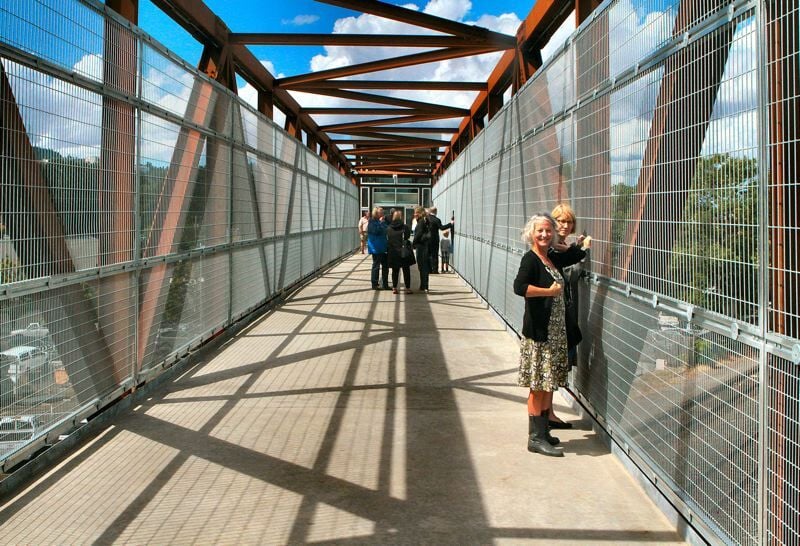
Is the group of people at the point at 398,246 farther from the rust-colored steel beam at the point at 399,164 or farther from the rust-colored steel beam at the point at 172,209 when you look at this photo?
the rust-colored steel beam at the point at 399,164

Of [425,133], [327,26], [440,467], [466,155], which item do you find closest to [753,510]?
[440,467]

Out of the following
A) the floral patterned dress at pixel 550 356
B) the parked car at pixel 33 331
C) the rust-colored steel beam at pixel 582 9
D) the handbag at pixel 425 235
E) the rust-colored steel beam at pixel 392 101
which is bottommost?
the floral patterned dress at pixel 550 356

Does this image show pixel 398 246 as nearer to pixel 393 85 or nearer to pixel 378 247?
pixel 378 247

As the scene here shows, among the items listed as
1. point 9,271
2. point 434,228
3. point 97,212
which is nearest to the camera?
point 9,271

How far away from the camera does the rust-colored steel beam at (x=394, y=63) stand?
1178 cm

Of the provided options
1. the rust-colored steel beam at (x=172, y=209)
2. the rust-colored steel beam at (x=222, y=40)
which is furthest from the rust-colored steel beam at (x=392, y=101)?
the rust-colored steel beam at (x=172, y=209)

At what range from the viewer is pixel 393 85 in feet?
47.4

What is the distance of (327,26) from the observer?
457 inches

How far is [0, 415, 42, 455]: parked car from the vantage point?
150 inches

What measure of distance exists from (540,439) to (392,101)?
1245cm

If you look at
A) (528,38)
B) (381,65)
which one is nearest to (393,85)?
(381,65)

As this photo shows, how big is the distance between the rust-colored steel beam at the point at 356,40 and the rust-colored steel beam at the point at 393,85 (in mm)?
2839

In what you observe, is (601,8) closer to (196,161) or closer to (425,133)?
(196,161)

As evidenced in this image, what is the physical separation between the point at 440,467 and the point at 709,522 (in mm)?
1609
